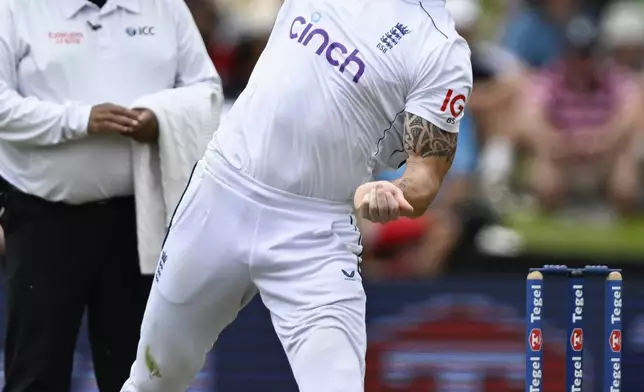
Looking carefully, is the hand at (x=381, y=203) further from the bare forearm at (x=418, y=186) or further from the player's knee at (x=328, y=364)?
the player's knee at (x=328, y=364)

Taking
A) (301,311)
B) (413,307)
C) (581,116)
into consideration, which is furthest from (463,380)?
(301,311)

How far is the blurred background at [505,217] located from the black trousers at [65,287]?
157 cm

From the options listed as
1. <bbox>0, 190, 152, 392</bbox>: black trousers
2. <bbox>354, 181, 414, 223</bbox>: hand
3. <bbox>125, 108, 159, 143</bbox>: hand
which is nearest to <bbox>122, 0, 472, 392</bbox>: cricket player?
<bbox>354, 181, 414, 223</bbox>: hand

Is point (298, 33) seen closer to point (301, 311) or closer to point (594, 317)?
point (301, 311)

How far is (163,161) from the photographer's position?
499cm

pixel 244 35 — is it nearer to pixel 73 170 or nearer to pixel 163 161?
pixel 163 161

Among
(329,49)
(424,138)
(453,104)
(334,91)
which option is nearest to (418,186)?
(424,138)

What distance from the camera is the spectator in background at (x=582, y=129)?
8312 mm

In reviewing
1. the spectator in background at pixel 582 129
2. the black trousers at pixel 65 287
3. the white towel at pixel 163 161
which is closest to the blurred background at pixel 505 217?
the spectator in background at pixel 582 129

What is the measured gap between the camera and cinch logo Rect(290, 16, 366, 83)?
412 centimetres

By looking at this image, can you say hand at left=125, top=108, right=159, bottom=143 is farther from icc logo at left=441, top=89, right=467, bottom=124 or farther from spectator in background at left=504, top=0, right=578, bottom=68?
spectator in background at left=504, top=0, right=578, bottom=68

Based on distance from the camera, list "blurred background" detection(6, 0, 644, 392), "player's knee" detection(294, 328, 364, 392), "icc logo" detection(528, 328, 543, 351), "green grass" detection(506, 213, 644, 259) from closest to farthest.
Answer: "player's knee" detection(294, 328, 364, 392), "icc logo" detection(528, 328, 543, 351), "blurred background" detection(6, 0, 644, 392), "green grass" detection(506, 213, 644, 259)

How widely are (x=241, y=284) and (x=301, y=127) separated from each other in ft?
1.72

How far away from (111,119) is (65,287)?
650 mm
